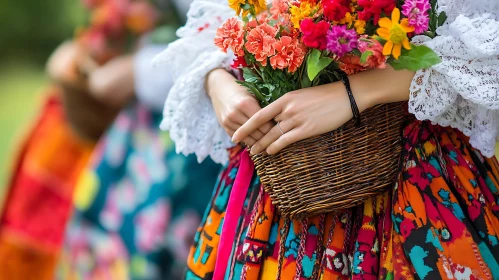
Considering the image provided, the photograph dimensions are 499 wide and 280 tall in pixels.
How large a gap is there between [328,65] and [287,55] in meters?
0.07

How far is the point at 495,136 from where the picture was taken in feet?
3.03

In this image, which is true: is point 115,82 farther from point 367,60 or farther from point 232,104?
point 367,60

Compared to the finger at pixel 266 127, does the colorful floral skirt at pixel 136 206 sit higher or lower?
lower

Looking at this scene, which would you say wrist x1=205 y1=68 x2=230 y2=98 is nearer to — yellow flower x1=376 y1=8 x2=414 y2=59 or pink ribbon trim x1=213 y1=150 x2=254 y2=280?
pink ribbon trim x1=213 y1=150 x2=254 y2=280

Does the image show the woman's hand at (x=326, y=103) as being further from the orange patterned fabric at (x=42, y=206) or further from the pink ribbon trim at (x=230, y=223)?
the orange patterned fabric at (x=42, y=206)

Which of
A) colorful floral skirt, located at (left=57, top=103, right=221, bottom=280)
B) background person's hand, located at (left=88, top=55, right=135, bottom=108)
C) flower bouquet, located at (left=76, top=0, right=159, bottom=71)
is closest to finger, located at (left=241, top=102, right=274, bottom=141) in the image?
colorful floral skirt, located at (left=57, top=103, right=221, bottom=280)

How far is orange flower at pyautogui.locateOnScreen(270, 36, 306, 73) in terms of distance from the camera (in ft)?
2.73

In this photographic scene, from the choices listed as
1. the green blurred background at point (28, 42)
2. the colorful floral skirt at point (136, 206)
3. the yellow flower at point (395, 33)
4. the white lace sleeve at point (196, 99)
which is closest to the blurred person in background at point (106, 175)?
the colorful floral skirt at point (136, 206)

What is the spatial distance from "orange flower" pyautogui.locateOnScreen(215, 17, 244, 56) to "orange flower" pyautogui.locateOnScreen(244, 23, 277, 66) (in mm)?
21

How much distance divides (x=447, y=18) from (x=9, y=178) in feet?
5.08

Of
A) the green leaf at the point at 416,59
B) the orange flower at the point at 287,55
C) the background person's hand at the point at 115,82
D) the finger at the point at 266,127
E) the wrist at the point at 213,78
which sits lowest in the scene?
the background person's hand at the point at 115,82

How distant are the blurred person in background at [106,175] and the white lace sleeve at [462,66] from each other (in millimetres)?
762

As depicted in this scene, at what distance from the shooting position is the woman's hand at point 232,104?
91cm

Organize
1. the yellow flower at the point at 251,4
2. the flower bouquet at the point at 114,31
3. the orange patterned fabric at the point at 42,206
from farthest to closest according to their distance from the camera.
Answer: the orange patterned fabric at the point at 42,206, the flower bouquet at the point at 114,31, the yellow flower at the point at 251,4
